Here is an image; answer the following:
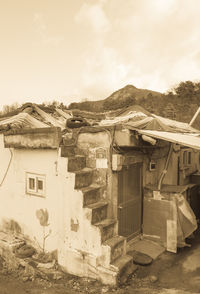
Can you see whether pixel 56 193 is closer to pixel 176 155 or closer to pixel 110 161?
pixel 110 161

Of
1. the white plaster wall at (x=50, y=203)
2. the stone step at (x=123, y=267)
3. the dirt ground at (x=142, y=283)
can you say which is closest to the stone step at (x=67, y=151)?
the white plaster wall at (x=50, y=203)

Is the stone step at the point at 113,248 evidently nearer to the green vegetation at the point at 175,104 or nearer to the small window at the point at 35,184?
the small window at the point at 35,184

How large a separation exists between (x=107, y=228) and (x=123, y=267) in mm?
852

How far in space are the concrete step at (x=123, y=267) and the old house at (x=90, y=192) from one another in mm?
20

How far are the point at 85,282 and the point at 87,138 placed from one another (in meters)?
3.23

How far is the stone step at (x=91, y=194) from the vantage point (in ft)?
16.2

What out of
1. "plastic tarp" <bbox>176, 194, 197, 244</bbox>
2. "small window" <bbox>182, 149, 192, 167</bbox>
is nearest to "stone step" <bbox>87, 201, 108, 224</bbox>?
"plastic tarp" <bbox>176, 194, 197, 244</bbox>

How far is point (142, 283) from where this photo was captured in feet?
15.8

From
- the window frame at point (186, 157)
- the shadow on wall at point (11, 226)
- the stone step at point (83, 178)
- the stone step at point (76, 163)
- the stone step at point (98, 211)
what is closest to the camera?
the stone step at point (98, 211)

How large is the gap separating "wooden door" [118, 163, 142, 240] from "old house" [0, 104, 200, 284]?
1.1 inches

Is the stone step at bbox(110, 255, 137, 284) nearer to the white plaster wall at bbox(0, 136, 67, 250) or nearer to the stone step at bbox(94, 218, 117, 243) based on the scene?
the stone step at bbox(94, 218, 117, 243)

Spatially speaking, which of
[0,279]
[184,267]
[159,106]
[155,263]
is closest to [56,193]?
[0,279]

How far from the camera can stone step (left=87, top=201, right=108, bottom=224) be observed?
4.88 meters

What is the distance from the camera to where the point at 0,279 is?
542 centimetres
